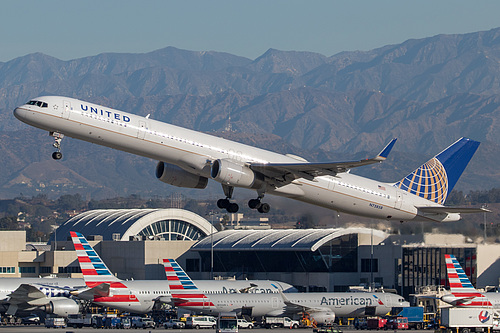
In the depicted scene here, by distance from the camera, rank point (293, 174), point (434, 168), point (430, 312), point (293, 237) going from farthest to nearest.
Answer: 1. point (293, 237)
2. point (430, 312)
3. point (434, 168)
4. point (293, 174)

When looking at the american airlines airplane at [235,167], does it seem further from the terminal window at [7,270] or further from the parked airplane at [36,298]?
the terminal window at [7,270]

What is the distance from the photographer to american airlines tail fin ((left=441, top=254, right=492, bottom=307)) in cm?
7538

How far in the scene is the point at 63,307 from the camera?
82750 millimetres

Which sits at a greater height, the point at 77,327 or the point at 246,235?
the point at 246,235

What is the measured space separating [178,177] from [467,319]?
26.4 m

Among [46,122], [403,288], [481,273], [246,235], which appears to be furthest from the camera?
[246,235]

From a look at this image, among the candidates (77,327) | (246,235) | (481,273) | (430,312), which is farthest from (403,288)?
(77,327)

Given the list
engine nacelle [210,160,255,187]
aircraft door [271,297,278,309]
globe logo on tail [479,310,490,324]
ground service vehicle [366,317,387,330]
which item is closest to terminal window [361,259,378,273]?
ground service vehicle [366,317,387,330]

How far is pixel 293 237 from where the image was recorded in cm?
12288

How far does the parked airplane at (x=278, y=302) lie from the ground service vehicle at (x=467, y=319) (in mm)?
12918

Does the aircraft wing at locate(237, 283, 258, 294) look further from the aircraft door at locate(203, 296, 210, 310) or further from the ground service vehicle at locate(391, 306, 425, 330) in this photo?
the ground service vehicle at locate(391, 306, 425, 330)

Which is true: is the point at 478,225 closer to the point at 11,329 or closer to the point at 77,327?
the point at 77,327

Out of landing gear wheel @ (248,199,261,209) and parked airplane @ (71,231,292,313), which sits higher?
landing gear wheel @ (248,199,261,209)

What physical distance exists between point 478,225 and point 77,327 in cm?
4003
